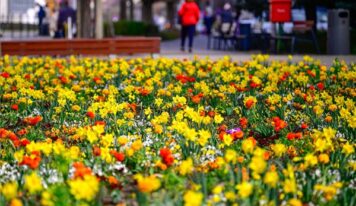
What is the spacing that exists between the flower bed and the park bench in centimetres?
810

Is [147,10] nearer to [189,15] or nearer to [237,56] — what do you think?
[189,15]

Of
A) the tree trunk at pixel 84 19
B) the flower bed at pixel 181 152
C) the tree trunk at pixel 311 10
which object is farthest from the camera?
the tree trunk at pixel 311 10

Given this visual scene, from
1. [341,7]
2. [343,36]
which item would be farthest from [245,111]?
[341,7]

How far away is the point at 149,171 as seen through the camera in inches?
195

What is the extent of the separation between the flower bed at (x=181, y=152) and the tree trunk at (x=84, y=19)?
37.8 feet

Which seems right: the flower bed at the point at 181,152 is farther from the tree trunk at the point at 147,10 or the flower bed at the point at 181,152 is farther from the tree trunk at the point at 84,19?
the tree trunk at the point at 147,10

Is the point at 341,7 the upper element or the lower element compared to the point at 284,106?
upper

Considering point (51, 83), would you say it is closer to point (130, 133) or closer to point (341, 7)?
point (130, 133)

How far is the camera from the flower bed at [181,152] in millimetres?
3953

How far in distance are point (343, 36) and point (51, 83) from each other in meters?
11.7

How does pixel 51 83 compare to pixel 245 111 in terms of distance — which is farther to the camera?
pixel 51 83

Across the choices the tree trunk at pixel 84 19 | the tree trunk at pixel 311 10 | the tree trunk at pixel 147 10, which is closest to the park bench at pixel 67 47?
the tree trunk at pixel 84 19

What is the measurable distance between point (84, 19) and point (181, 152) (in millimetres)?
16069

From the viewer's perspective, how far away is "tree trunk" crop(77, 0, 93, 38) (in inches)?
826
